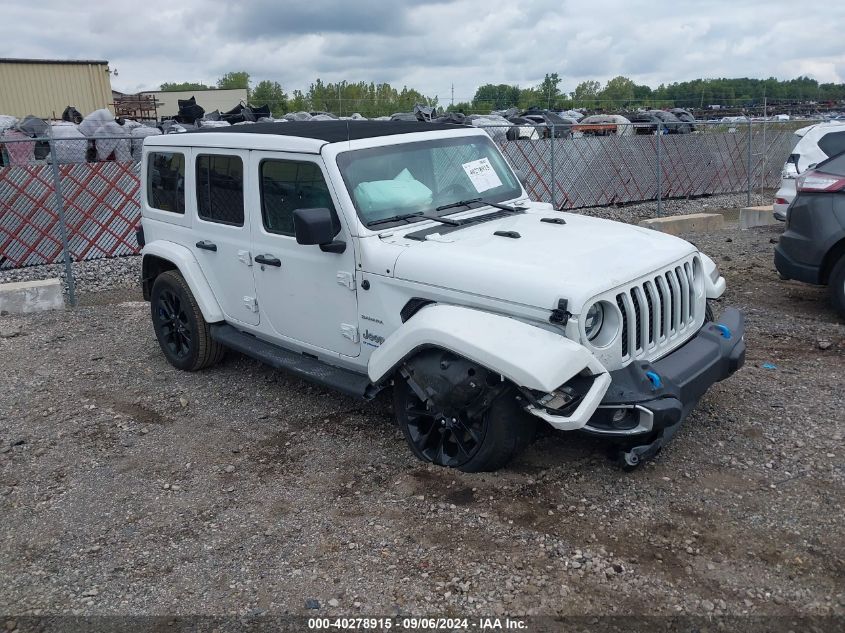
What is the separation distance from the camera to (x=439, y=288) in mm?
3979

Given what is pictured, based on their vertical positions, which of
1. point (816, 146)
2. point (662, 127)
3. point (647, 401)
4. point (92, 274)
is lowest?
point (92, 274)

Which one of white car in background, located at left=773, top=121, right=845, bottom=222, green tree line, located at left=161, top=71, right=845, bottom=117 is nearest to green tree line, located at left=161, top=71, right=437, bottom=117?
green tree line, located at left=161, top=71, right=845, bottom=117

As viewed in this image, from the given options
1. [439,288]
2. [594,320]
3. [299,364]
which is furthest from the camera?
[299,364]

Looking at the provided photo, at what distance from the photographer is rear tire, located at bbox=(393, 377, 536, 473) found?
3.77m

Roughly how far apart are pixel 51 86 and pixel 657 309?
3516 centimetres

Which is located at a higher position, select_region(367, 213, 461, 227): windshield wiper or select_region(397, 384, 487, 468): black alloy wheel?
select_region(367, 213, 461, 227): windshield wiper

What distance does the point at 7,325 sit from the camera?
7840 millimetres

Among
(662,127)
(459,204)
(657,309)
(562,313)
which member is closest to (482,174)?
(459,204)

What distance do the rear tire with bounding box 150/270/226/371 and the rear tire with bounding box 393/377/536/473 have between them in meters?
2.30

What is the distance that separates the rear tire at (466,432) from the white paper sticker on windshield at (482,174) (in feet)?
5.28

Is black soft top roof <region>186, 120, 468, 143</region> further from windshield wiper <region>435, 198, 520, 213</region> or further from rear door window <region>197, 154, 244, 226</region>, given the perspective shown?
windshield wiper <region>435, 198, 520, 213</region>

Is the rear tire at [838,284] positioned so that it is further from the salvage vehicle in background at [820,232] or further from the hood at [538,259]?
the hood at [538,259]

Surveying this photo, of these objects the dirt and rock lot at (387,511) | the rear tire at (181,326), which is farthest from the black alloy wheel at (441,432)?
the rear tire at (181,326)

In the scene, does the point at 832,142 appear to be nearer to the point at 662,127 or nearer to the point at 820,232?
the point at 820,232
